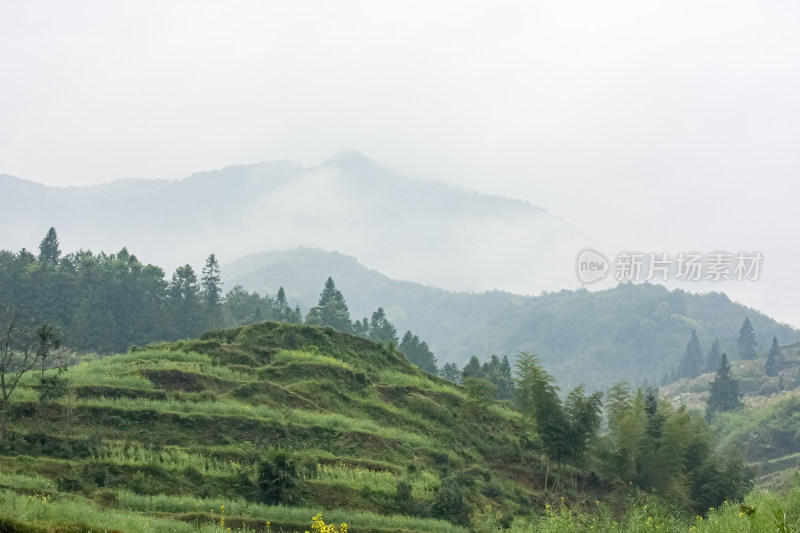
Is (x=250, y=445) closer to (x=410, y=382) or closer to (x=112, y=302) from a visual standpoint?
(x=410, y=382)

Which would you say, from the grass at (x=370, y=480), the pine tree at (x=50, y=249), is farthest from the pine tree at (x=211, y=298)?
the grass at (x=370, y=480)

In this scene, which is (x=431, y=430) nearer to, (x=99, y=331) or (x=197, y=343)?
(x=197, y=343)

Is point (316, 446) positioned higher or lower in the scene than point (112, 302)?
lower

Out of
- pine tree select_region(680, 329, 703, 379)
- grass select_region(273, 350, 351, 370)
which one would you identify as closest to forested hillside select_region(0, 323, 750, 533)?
grass select_region(273, 350, 351, 370)

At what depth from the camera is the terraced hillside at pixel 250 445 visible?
2892cm

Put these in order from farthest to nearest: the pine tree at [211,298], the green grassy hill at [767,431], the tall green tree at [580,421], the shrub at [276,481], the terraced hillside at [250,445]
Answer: the pine tree at [211,298] < the green grassy hill at [767,431] < the tall green tree at [580,421] < the shrub at [276,481] < the terraced hillside at [250,445]

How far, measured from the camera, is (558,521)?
20.5 meters

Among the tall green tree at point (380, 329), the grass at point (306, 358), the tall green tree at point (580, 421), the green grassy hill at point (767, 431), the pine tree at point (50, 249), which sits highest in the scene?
the pine tree at point (50, 249)

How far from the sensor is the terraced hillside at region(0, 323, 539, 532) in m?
28.9

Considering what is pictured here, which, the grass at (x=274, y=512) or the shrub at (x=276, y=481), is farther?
the shrub at (x=276, y=481)

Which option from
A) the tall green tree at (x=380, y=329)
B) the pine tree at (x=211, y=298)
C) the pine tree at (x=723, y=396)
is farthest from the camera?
the pine tree at (x=723, y=396)

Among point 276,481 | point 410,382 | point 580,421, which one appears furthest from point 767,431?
point 276,481

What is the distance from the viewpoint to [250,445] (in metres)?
37.5

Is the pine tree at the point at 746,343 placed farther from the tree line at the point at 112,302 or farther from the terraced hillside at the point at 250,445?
the terraced hillside at the point at 250,445
